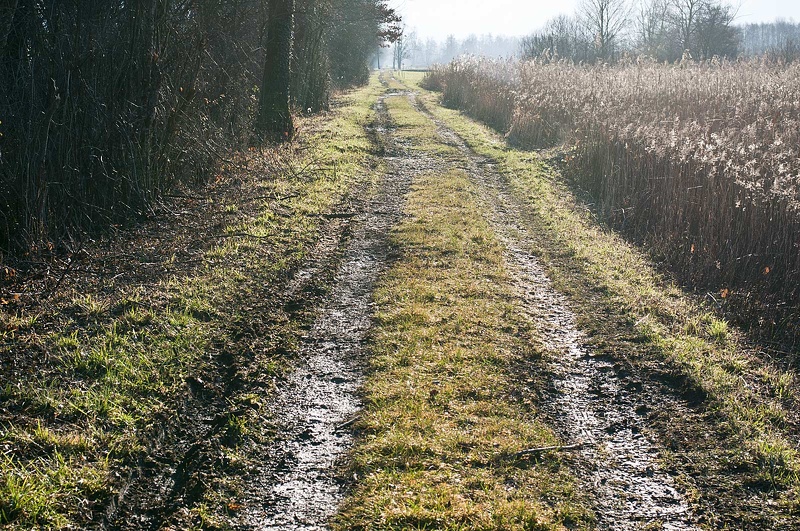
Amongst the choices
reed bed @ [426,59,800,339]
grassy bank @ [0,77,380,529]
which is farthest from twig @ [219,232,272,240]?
reed bed @ [426,59,800,339]

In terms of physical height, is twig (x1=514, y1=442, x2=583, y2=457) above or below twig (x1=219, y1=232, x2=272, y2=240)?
below

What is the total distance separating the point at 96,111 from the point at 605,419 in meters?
6.21

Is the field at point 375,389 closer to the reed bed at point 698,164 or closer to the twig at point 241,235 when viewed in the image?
the twig at point 241,235

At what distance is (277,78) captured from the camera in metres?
14.5

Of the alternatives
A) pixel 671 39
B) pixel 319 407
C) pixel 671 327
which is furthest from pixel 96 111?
pixel 671 39

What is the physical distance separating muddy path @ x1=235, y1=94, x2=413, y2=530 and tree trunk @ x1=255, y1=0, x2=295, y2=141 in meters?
7.05

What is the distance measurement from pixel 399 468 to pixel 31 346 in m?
2.95

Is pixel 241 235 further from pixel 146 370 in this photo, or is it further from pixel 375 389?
pixel 375 389

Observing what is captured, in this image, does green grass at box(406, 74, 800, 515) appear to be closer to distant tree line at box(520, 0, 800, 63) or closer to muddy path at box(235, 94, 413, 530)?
muddy path at box(235, 94, 413, 530)

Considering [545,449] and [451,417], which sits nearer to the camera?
[545,449]

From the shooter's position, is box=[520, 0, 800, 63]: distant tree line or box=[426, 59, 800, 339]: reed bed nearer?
box=[426, 59, 800, 339]: reed bed

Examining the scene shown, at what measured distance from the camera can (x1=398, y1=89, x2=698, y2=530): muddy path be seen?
371 cm

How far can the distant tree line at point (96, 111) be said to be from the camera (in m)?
6.39

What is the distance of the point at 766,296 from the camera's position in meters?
6.68
